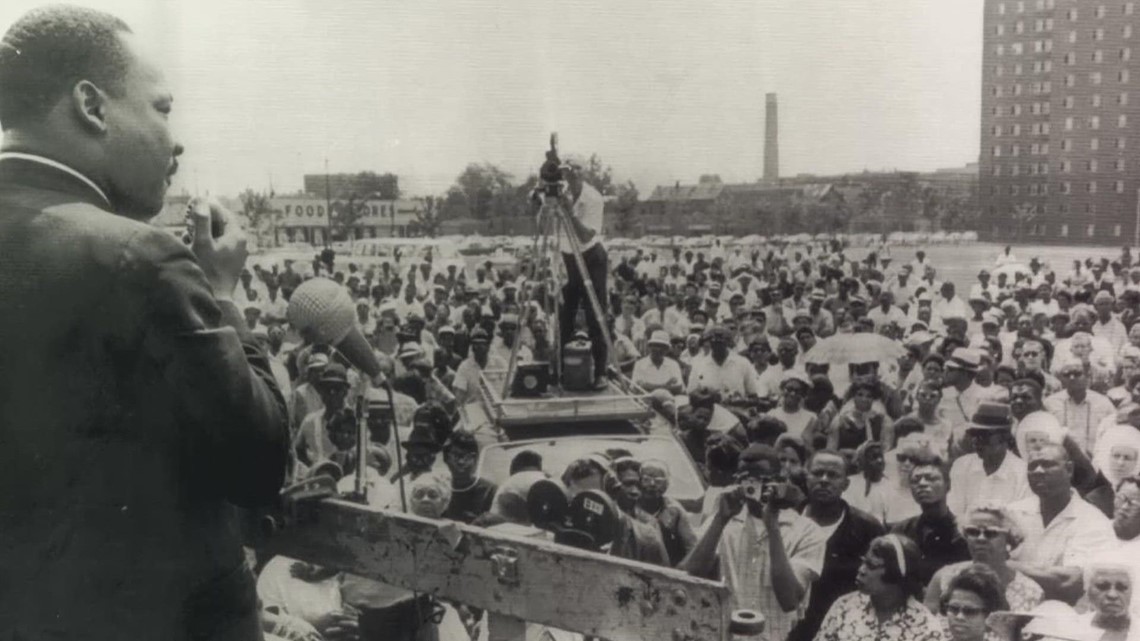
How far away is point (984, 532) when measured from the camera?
2021mm

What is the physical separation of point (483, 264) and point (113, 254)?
2540 mm

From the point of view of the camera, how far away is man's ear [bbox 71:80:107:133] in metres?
0.85

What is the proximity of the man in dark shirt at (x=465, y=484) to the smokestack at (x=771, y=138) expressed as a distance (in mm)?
1005

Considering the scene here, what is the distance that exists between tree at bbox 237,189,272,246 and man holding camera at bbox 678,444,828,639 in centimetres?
130

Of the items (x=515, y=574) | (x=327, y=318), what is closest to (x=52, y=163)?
(x=327, y=318)

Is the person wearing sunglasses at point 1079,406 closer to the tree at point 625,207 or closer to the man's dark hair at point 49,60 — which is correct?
the tree at point 625,207

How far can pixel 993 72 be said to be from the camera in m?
2.02

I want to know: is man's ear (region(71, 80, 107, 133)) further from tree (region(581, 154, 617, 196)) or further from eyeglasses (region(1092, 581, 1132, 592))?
eyeglasses (region(1092, 581, 1132, 592))

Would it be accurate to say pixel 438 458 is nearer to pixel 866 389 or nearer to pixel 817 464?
pixel 817 464

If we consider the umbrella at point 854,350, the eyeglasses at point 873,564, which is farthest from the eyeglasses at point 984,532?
the umbrella at point 854,350

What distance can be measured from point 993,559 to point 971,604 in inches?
7.6

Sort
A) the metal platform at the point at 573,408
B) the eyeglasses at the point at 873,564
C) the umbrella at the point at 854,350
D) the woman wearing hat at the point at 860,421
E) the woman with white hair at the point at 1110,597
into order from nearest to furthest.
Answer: the woman with white hair at the point at 1110,597 → the eyeglasses at the point at 873,564 → the woman wearing hat at the point at 860,421 → the metal platform at the point at 573,408 → the umbrella at the point at 854,350

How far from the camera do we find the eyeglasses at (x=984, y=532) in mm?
2010

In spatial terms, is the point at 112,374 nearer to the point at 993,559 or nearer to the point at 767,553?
the point at 767,553
